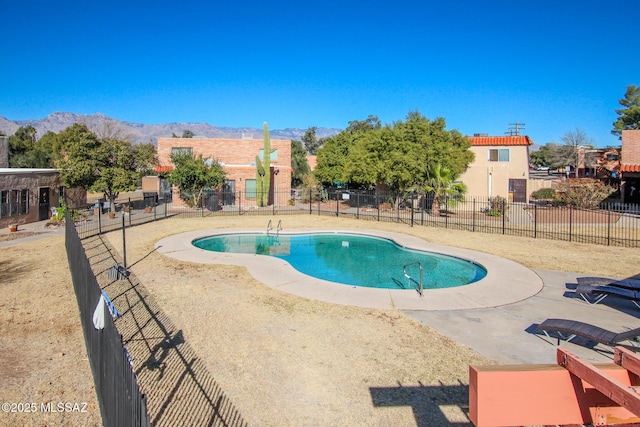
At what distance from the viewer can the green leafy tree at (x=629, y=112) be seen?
177 feet

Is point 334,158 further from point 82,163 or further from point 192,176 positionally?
point 82,163

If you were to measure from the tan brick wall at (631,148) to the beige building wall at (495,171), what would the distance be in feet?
22.4

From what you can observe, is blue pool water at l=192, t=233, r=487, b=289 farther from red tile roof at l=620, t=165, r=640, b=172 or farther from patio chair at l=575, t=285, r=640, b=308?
red tile roof at l=620, t=165, r=640, b=172

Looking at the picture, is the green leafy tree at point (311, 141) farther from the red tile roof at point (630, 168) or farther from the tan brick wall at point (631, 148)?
the red tile roof at point (630, 168)

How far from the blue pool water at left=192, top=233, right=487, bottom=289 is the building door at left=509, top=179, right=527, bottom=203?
21.5 m

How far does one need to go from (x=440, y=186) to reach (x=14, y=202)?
2634 centimetres

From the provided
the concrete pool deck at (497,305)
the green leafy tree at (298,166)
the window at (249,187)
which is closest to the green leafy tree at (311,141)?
the green leafy tree at (298,166)

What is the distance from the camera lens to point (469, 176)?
3625cm

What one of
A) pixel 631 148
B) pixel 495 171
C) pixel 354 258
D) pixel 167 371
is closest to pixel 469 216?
pixel 495 171

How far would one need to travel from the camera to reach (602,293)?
1052 cm

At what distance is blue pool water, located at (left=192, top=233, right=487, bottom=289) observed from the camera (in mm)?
14219

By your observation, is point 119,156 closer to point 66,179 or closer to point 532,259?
point 66,179

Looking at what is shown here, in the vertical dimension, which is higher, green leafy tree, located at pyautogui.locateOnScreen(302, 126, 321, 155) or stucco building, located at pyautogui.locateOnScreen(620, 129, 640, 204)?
green leafy tree, located at pyautogui.locateOnScreen(302, 126, 321, 155)

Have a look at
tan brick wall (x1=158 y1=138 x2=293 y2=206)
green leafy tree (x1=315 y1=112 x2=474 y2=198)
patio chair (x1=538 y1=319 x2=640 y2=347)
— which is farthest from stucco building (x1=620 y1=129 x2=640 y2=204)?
patio chair (x1=538 y1=319 x2=640 y2=347)
